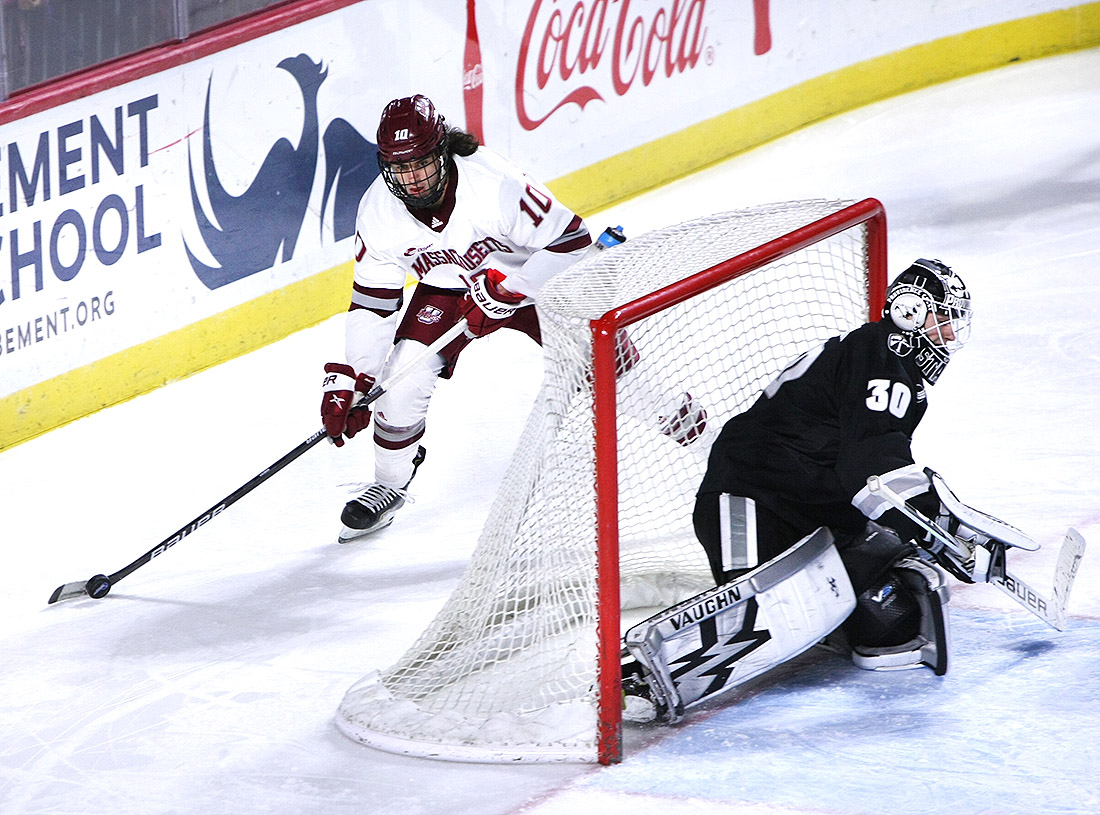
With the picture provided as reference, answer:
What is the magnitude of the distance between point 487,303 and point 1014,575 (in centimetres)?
142

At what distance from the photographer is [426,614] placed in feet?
11.6

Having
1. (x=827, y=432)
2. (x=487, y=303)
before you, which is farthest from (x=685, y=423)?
(x=487, y=303)

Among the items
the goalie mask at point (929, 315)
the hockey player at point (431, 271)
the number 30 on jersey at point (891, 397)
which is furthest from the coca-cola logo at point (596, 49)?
the number 30 on jersey at point (891, 397)

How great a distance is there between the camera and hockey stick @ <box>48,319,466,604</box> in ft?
12.3

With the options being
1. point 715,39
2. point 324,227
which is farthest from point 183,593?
point 715,39

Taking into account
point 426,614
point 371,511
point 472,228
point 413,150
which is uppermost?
point 413,150

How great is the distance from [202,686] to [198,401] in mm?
2080

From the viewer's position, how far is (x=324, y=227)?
5766 mm

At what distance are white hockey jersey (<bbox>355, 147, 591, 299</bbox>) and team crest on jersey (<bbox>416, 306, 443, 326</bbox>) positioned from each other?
0.10 m

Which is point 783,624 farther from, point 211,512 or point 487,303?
point 211,512

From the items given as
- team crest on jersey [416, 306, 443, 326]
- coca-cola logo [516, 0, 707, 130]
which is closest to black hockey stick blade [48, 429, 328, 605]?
team crest on jersey [416, 306, 443, 326]

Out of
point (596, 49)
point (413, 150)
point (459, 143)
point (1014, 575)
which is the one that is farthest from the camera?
point (596, 49)

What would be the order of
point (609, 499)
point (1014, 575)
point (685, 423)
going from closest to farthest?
point (609, 499) < point (1014, 575) < point (685, 423)

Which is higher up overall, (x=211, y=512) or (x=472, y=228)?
(x=472, y=228)
